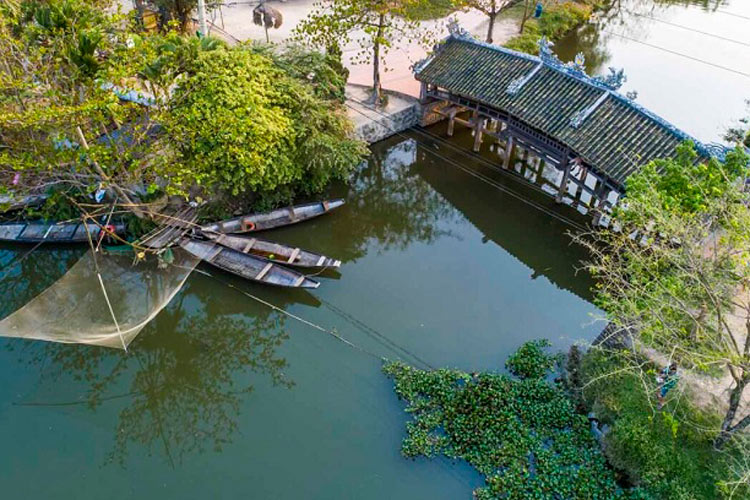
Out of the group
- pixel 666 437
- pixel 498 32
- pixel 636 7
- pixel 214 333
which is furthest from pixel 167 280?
pixel 636 7

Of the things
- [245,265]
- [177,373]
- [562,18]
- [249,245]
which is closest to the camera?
[177,373]

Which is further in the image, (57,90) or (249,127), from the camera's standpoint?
(249,127)

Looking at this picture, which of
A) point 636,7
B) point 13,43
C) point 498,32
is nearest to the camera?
point 13,43

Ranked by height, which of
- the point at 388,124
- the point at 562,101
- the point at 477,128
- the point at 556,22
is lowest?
the point at 388,124

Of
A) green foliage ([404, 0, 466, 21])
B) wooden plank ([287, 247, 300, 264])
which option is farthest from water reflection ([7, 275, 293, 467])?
green foliage ([404, 0, 466, 21])

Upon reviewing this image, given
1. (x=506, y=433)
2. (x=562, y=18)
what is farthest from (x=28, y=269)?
(x=562, y=18)

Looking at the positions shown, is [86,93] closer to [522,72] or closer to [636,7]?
[522,72]

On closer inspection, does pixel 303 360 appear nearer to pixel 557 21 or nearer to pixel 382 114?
pixel 382 114
